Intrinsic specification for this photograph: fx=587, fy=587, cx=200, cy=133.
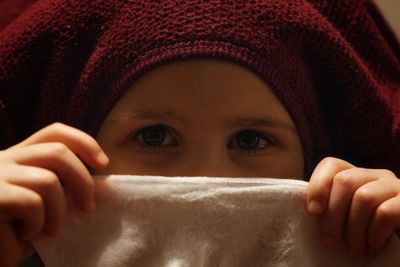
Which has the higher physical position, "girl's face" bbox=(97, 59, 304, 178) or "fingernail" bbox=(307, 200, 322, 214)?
"girl's face" bbox=(97, 59, 304, 178)

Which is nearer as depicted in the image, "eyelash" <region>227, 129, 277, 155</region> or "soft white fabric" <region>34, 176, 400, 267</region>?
"soft white fabric" <region>34, 176, 400, 267</region>

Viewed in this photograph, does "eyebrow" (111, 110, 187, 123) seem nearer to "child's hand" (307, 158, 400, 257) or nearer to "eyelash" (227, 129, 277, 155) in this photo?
"eyelash" (227, 129, 277, 155)

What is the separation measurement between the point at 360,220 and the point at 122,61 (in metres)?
0.38

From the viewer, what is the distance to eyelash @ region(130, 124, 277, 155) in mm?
801

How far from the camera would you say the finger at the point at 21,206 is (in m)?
0.56

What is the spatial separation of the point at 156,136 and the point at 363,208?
0.31 meters

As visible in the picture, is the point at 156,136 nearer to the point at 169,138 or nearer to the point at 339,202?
the point at 169,138

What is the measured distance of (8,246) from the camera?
58 cm

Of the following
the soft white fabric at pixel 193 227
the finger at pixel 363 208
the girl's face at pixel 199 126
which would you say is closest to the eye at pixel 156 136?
the girl's face at pixel 199 126

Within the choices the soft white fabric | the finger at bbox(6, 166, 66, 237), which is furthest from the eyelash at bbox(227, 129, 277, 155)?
the finger at bbox(6, 166, 66, 237)

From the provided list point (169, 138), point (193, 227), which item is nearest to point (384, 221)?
point (193, 227)

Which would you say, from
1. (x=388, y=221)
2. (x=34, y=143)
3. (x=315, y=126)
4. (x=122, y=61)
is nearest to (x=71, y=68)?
(x=122, y=61)

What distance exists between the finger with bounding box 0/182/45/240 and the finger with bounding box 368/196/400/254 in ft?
1.14

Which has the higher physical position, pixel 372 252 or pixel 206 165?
pixel 206 165
